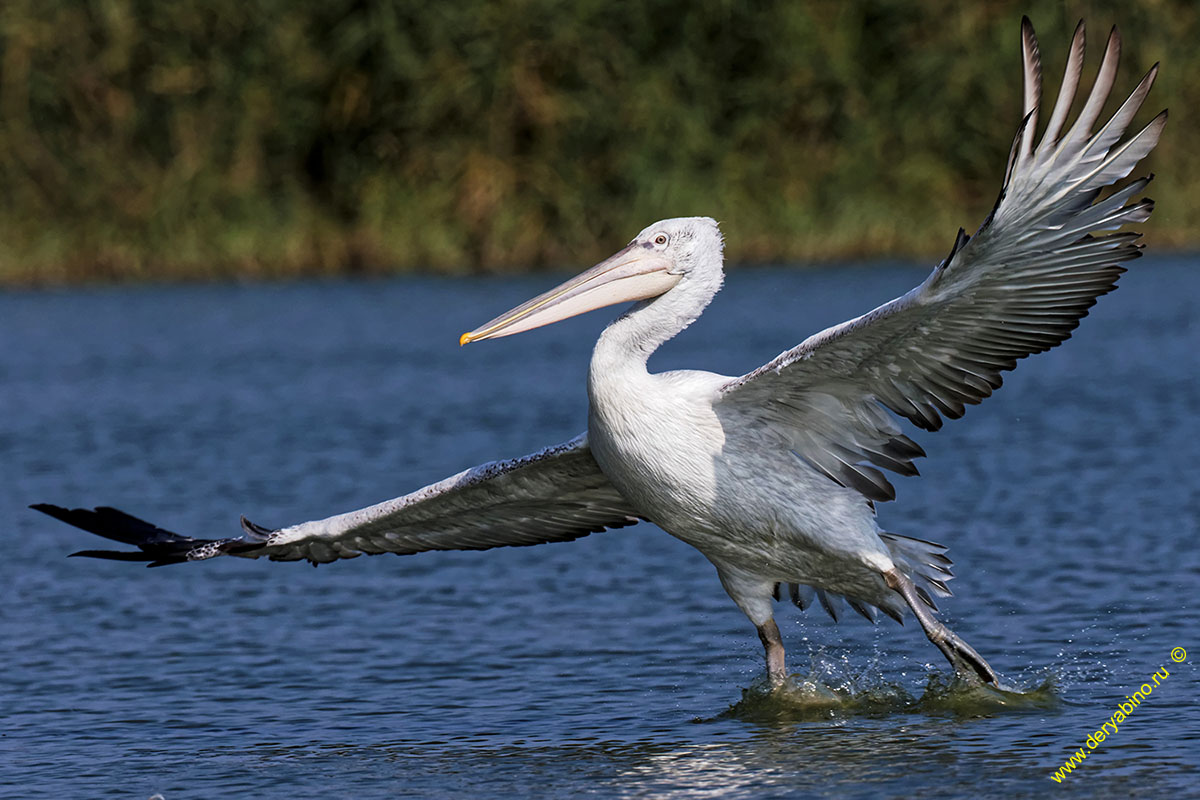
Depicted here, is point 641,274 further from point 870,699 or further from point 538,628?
point 538,628

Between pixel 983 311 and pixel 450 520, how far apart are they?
2.66m

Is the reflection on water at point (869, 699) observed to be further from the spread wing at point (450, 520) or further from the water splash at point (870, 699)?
the spread wing at point (450, 520)

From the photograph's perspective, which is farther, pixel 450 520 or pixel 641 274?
pixel 450 520

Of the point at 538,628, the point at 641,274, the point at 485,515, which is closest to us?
the point at 641,274

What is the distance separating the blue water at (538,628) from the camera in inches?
278

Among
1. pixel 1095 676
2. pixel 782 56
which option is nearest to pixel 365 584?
pixel 1095 676

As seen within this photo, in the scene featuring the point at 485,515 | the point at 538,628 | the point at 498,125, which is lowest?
the point at 538,628

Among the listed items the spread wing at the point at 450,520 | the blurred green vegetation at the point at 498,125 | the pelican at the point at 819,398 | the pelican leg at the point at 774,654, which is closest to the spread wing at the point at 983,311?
the pelican at the point at 819,398

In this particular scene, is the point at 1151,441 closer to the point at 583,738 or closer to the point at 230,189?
the point at 583,738

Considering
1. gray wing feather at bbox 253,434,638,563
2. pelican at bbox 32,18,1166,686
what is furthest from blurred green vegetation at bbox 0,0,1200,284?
pelican at bbox 32,18,1166,686

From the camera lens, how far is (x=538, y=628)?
31.1ft

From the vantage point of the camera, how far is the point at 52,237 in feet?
90.7

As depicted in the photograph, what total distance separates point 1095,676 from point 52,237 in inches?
880

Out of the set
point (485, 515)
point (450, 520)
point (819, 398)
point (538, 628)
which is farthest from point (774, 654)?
point (538, 628)
